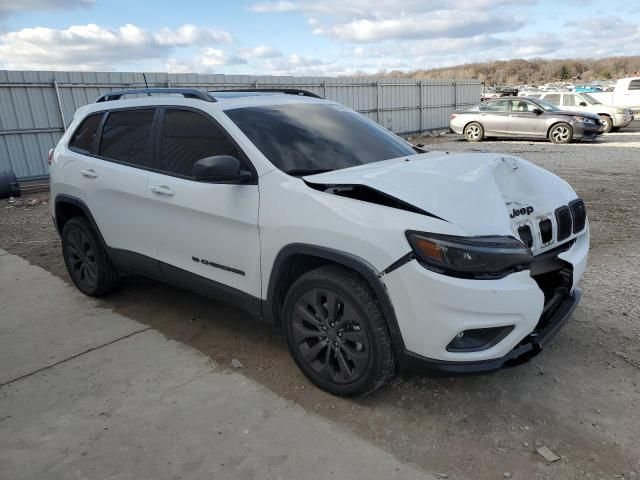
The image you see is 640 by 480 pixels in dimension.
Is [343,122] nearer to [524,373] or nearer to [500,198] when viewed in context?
[500,198]

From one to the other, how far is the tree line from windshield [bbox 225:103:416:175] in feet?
364

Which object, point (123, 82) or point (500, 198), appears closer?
point (500, 198)

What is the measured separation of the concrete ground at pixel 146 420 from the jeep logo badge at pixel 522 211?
56.6 inches

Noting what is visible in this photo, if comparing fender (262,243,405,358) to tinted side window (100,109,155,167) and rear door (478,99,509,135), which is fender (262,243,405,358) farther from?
rear door (478,99,509,135)

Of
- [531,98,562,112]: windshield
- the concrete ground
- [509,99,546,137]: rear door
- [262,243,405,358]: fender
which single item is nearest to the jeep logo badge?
[262,243,405,358]: fender

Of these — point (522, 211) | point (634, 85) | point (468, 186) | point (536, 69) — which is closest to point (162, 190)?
point (468, 186)

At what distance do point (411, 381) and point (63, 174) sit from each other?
11.8 feet

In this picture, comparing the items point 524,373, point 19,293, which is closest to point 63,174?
point 19,293

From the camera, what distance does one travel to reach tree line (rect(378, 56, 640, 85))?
111 metres

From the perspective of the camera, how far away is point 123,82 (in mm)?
13422

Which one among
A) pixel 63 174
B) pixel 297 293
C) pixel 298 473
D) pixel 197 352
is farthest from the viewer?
pixel 63 174

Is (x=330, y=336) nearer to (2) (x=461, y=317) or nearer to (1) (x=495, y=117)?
(2) (x=461, y=317)

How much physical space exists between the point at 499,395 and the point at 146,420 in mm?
2045

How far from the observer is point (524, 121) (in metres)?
17.5
